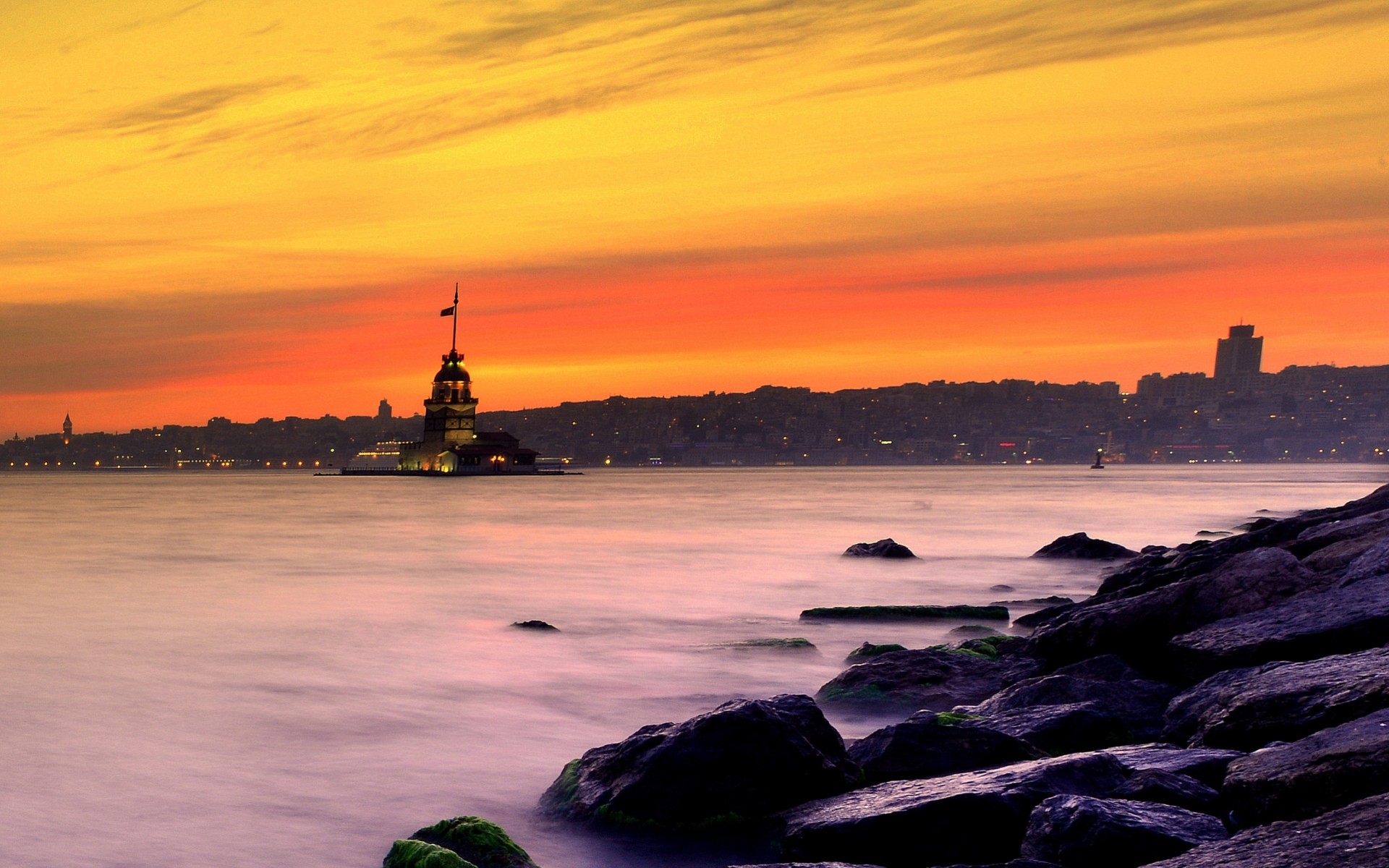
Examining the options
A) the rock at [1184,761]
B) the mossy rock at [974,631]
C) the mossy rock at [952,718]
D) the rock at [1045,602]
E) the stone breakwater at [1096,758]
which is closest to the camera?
the stone breakwater at [1096,758]

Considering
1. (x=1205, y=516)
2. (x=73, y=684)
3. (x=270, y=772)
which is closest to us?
(x=270, y=772)

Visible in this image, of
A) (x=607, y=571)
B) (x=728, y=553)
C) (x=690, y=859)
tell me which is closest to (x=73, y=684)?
(x=690, y=859)

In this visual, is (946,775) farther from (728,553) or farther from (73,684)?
(728,553)

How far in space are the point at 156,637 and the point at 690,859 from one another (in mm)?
15941

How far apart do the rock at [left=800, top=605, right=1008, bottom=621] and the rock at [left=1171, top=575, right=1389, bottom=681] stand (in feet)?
29.9

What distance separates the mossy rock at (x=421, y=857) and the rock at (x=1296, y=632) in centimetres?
615

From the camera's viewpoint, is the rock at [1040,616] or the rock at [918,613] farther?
the rock at [918,613]

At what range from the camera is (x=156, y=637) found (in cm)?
2075

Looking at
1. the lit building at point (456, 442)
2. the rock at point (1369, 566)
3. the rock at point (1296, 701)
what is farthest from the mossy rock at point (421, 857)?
the lit building at point (456, 442)

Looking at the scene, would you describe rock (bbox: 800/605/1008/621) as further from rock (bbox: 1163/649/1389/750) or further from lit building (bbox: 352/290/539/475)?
lit building (bbox: 352/290/539/475)

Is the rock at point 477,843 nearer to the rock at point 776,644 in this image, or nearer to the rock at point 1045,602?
the rock at point 776,644

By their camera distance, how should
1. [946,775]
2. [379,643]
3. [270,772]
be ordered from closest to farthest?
[946,775], [270,772], [379,643]

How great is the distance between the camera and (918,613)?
1980cm

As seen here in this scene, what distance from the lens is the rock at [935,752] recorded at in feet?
26.3
